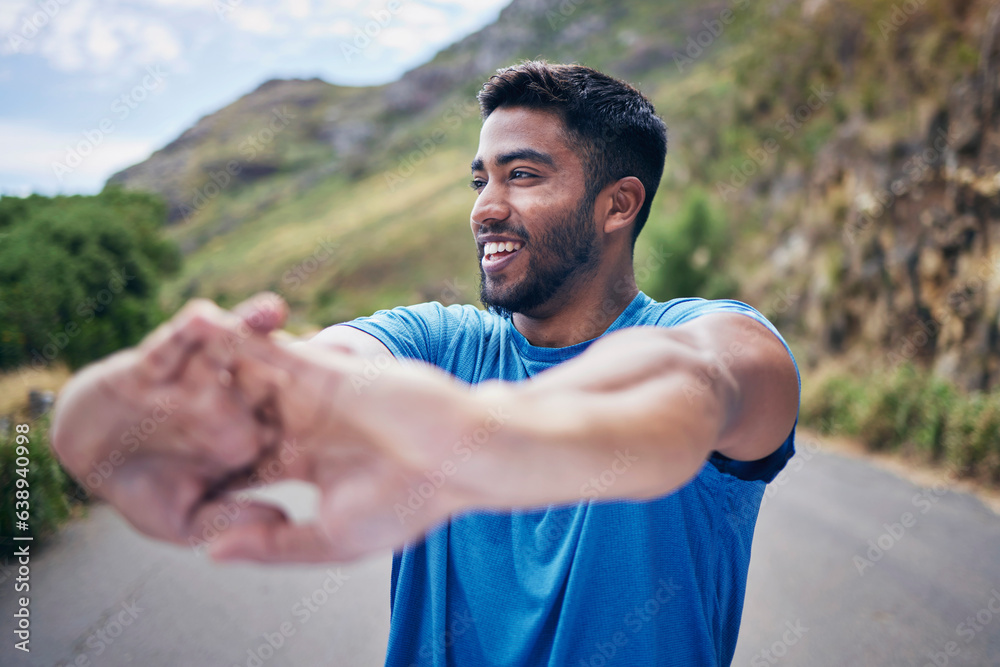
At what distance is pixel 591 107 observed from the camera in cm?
205

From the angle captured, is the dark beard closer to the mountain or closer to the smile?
the smile

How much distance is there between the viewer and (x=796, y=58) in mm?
17266

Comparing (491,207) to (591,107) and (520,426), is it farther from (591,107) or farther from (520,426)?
(520,426)

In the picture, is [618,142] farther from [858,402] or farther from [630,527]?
[858,402]

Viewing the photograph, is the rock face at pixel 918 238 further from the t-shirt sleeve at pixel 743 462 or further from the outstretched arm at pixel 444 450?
the outstretched arm at pixel 444 450

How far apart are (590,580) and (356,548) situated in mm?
987

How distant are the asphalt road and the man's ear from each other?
3596mm

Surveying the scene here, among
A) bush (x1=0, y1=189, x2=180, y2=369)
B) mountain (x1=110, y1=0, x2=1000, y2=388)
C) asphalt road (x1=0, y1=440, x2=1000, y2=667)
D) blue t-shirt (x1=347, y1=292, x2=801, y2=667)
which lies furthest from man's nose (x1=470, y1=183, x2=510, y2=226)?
bush (x1=0, y1=189, x2=180, y2=369)

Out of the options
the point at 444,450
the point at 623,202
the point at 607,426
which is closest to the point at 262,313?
the point at 444,450

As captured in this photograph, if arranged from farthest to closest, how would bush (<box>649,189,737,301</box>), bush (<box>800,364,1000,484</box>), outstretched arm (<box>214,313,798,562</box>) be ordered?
bush (<box>649,189,737,301</box>), bush (<box>800,364,1000,484</box>), outstretched arm (<box>214,313,798,562</box>)

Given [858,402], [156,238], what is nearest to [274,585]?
[858,402]

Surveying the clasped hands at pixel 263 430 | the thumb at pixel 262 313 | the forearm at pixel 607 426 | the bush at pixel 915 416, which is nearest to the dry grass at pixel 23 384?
the clasped hands at pixel 263 430

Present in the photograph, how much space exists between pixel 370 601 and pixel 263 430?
15.8 ft

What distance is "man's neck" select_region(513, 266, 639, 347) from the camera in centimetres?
196
